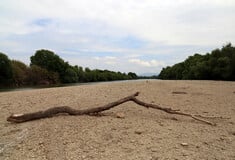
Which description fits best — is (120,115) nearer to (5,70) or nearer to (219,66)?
(219,66)

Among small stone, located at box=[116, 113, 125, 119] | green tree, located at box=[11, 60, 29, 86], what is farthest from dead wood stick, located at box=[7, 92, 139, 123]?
green tree, located at box=[11, 60, 29, 86]

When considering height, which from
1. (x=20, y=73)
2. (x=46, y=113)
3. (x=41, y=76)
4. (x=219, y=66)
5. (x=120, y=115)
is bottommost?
(x=120, y=115)

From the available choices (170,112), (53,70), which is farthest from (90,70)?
(170,112)

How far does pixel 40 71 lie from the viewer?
65.9 meters

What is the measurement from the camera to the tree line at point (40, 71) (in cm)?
5341

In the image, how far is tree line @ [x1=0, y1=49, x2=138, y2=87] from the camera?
175 ft

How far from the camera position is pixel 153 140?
5.98 m

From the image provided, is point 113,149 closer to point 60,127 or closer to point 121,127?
point 121,127

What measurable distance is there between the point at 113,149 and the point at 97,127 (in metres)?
1.68

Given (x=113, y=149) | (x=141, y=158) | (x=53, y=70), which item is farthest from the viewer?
(x=53, y=70)

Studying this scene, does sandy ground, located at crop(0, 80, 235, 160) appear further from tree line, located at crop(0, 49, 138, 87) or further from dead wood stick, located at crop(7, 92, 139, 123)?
tree line, located at crop(0, 49, 138, 87)

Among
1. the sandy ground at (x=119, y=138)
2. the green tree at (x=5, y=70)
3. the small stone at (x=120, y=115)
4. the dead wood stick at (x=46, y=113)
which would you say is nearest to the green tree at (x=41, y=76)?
the green tree at (x=5, y=70)

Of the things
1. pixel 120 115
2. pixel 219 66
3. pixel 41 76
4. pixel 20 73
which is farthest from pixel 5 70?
pixel 120 115

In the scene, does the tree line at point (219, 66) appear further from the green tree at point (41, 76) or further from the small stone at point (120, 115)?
the small stone at point (120, 115)
